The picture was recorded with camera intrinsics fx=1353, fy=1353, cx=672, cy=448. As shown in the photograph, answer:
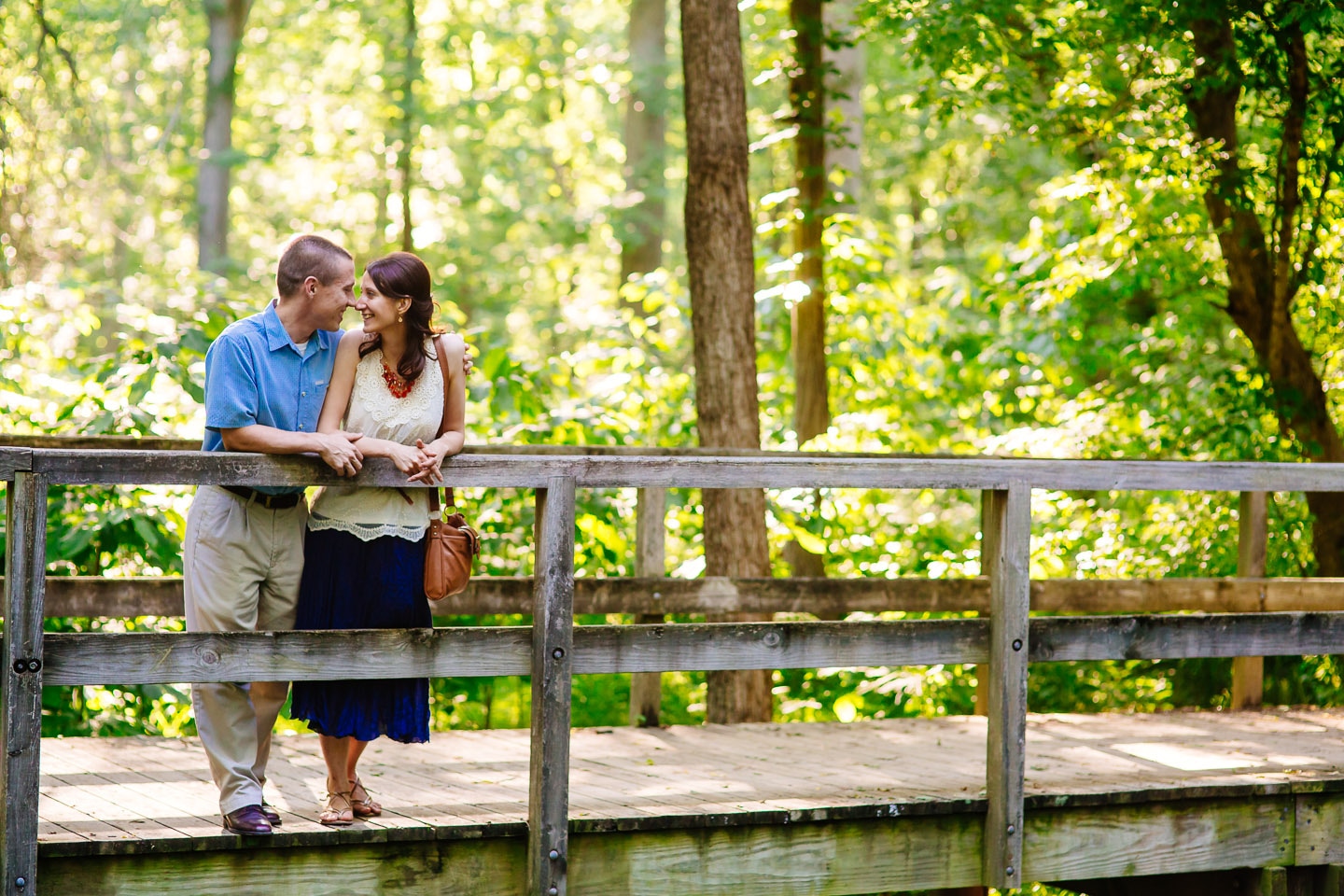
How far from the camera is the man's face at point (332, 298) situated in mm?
3945

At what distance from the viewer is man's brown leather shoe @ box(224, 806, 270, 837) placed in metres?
3.83

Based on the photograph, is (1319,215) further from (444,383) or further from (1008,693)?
(444,383)

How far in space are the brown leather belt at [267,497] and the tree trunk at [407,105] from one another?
44.7ft

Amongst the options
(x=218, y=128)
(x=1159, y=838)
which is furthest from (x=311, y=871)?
(x=218, y=128)

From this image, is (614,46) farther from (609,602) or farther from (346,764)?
(346,764)

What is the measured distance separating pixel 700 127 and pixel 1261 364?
3725mm

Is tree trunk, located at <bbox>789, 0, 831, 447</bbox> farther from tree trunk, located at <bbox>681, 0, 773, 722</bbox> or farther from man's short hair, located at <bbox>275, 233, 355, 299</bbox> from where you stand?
man's short hair, located at <bbox>275, 233, 355, 299</bbox>

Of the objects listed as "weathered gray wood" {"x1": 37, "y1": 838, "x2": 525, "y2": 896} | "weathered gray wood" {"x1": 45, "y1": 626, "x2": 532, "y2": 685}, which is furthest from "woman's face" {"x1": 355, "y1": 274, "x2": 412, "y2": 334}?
"weathered gray wood" {"x1": 37, "y1": 838, "x2": 525, "y2": 896}

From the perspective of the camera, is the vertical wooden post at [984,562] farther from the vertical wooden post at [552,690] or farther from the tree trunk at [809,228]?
the tree trunk at [809,228]

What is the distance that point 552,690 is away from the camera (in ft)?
13.4

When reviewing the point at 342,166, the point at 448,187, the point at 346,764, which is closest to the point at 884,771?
the point at 346,764

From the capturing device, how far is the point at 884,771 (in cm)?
523

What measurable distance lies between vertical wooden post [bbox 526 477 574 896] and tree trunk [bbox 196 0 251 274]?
15853 millimetres

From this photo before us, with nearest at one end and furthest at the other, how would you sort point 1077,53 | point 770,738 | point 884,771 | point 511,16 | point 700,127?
point 884,771, point 770,738, point 700,127, point 1077,53, point 511,16
